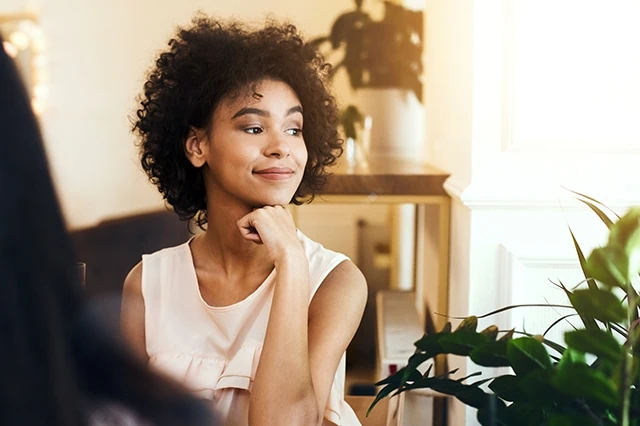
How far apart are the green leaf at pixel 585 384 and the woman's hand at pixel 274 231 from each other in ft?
1.45

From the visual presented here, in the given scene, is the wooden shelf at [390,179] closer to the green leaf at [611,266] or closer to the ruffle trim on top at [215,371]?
the ruffle trim on top at [215,371]

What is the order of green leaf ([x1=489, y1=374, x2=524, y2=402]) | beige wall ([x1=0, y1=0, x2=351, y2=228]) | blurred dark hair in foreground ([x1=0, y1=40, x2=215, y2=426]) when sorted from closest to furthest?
blurred dark hair in foreground ([x1=0, y1=40, x2=215, y2=426]) < green leaf ([x1=489, y1=374, x2=524, y2=402]) < beige wall ([x1=0, y1=0, x2=351, y2=228])

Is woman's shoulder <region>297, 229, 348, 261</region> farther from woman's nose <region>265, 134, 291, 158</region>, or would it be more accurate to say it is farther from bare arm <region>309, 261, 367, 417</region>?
woman's nose <region>265, 134, 291, 158</region>

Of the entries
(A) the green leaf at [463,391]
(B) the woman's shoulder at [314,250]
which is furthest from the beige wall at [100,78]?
(A) the green leaf at [463,391]

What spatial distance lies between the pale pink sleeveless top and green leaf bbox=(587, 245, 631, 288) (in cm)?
50

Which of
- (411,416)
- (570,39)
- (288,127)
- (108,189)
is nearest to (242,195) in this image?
(288,127)

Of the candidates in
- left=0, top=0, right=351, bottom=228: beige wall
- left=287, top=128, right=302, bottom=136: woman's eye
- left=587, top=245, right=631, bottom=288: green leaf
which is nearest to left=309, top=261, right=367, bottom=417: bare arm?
left=287, top=128, right=302, bottom=136: woman's eye

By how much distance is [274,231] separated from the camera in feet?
3.68

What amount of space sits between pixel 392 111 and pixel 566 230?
36 cm

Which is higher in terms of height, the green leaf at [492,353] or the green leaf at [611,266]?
the green leaf at [611,266]

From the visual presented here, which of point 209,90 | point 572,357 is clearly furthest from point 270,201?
point 572,357

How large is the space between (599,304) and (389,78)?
71 cm

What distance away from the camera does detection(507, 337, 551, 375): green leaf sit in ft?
2.76

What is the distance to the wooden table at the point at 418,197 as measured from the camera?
1365 millimetres
